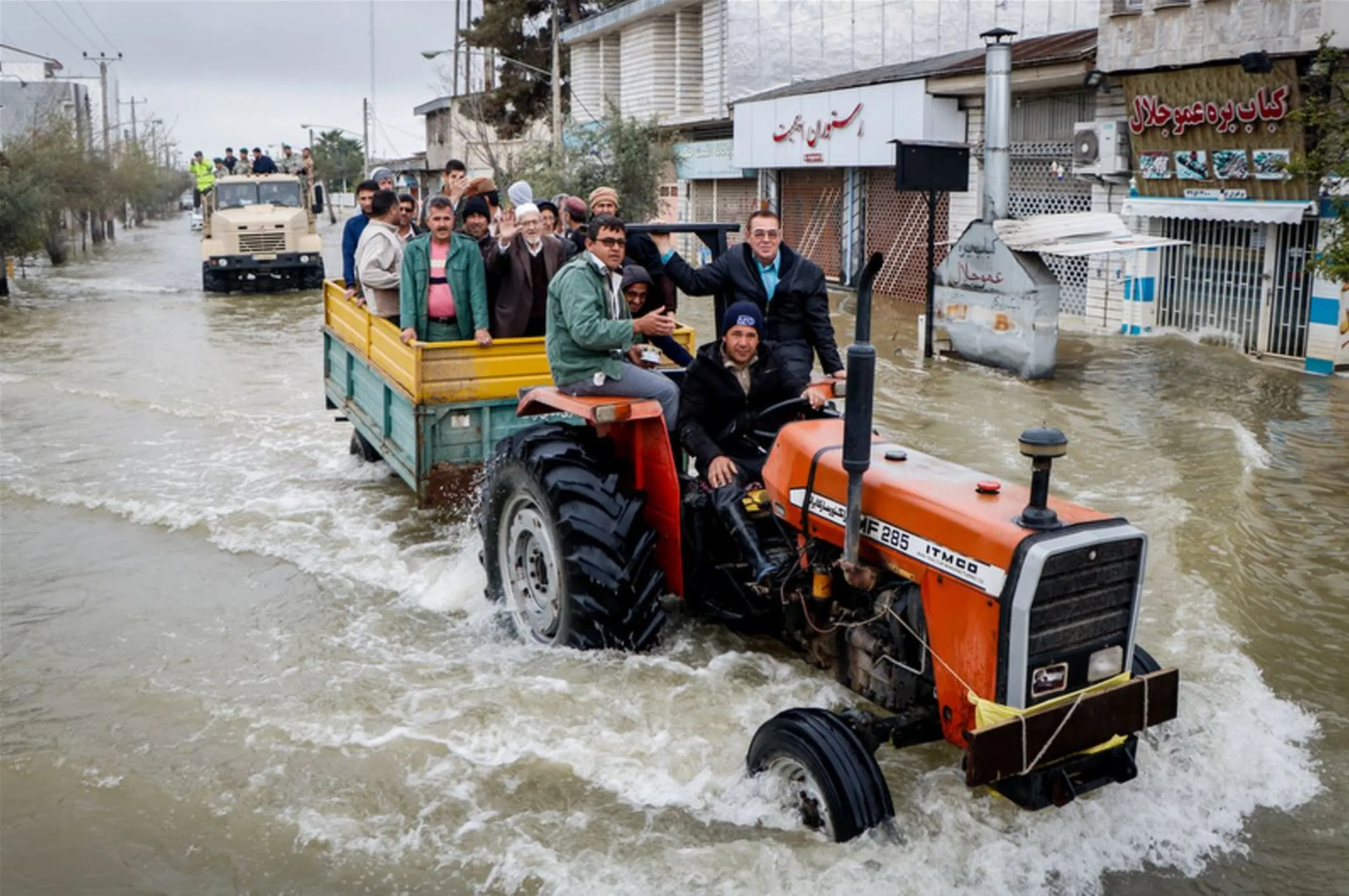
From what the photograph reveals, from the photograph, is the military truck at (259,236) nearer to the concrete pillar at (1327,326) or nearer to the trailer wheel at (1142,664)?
the concrete pillar at (1327,326)

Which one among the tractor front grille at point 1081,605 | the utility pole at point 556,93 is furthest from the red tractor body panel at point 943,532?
the utility pole at point 556,93

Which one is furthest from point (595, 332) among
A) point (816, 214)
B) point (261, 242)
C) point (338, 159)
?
point (338, 159)

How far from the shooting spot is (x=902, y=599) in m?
4.12

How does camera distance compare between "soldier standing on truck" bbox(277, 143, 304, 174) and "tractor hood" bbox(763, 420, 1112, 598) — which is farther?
"soldier standing on truck" bbox(277, 143, 304, 174)

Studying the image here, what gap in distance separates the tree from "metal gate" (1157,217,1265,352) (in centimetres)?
2595

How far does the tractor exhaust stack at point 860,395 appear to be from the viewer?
3.58 meters

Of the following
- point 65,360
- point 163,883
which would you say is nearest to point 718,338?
point 163,883

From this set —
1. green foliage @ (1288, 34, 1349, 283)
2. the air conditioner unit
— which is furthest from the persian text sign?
green foliage @ (1288, 34, 1349, 283)

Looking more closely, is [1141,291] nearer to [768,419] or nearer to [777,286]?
[777,286]

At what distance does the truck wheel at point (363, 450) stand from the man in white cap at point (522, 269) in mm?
2199

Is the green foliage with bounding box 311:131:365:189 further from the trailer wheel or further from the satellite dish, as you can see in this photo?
the trailer wheel

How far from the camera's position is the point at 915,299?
2103 cm

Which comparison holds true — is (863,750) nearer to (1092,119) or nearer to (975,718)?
(975,718)

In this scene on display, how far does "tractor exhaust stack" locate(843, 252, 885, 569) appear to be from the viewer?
3.58m
